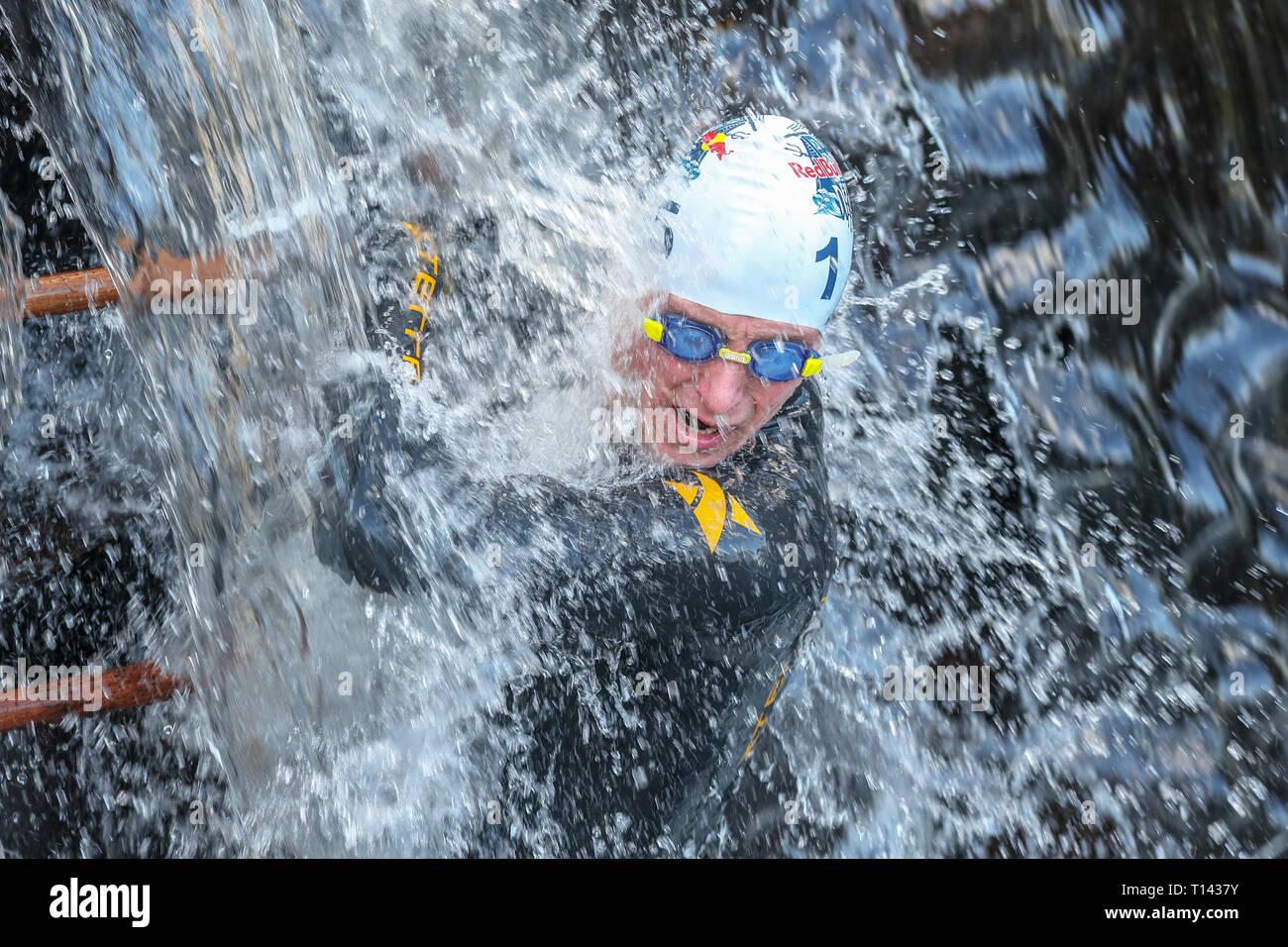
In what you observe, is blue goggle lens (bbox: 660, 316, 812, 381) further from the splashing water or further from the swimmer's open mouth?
the splashing water

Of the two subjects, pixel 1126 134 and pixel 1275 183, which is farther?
pixel 1126 134

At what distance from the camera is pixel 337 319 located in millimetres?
2266

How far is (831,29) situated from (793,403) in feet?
8.86

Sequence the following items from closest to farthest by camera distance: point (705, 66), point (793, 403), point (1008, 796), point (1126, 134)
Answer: point (793, 403), point (1126, 134), point (1008, 796), point (705, 66)

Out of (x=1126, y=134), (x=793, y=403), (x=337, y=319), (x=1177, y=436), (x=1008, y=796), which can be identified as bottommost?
(x=1008, y=796)

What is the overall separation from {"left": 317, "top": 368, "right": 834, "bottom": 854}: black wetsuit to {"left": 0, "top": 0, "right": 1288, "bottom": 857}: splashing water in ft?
0.28

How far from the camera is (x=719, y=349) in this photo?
7.46ft

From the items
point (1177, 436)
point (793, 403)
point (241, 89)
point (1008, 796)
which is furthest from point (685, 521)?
point (1008, 796)

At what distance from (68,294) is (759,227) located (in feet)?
7.49

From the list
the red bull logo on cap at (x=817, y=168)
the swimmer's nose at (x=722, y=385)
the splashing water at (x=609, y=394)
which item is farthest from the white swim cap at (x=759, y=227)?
the splashing water at (x=609, y=394)

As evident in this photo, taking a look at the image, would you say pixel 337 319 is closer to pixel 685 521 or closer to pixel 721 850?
pixel 685 521

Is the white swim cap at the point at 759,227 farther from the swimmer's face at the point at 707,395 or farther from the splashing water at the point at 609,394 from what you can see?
the splashing water at the point at 609,394

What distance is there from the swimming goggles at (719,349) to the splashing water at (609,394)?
11.1 inches
